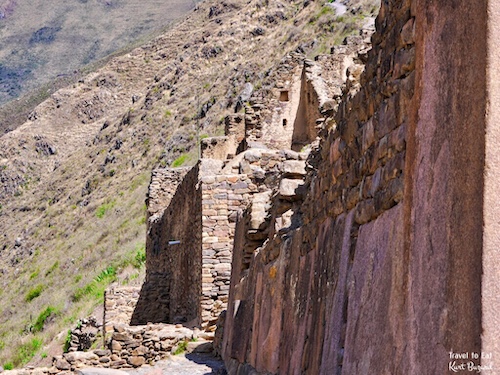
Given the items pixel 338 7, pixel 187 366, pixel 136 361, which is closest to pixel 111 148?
pixel 338 7

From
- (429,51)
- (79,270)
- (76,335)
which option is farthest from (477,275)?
(79,270)

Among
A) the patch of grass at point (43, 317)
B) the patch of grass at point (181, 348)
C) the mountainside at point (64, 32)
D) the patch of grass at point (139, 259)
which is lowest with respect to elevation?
the patch of grass at point (43, 317)

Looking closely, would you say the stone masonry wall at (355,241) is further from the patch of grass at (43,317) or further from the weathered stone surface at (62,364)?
the patch of grass at (43,317)

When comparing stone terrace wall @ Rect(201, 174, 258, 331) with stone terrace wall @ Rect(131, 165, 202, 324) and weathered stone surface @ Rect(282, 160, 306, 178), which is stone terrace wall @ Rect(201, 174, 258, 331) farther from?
weathered stone surface @ Rect(282, 160, 306, 178)

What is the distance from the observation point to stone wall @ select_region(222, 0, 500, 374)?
143 inches

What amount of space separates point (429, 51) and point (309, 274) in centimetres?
258

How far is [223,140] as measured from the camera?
2375 cm

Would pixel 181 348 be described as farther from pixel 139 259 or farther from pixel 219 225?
pixel 139 259

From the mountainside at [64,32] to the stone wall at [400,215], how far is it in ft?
404

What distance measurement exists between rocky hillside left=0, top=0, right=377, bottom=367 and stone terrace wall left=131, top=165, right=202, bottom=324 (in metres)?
3.04

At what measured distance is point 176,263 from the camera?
20141 mm

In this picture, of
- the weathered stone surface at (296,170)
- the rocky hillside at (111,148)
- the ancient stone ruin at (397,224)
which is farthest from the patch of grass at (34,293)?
the weathered stone surface at (296,170)

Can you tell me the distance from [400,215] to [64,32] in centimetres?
14378

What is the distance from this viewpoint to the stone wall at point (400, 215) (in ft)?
11.9
